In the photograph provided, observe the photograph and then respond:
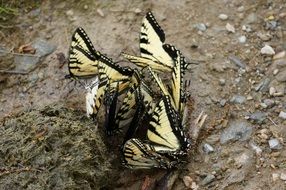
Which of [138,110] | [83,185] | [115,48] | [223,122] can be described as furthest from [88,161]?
[115,48]

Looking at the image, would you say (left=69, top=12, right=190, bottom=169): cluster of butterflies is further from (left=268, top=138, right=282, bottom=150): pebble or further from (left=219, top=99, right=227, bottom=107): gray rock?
(left=268, top=138, right=282, bottom=150): pebble

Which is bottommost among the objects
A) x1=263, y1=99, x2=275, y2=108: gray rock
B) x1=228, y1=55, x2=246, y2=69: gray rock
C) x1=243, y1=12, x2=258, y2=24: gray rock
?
x1=263, y1=99, x2=275, y2=108: gray rock

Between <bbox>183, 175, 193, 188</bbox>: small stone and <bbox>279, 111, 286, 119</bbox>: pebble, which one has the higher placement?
<bbox>279, 111, 286, 119</bbox>: pebble

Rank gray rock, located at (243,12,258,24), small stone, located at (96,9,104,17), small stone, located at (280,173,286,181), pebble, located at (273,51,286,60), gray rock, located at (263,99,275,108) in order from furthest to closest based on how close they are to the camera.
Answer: small stone, located at (96,9,104,17), gray rock, located at (243,12,258,24), pebble, located at (273,51,286,60), gray rock, located at (263,99,275,108), small stone, located at (280,173,286,181)

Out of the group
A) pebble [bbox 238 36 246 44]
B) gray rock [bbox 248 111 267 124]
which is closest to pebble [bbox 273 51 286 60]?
pebble [bbox 238 36 246 44]

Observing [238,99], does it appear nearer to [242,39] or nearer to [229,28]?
[242,39]
